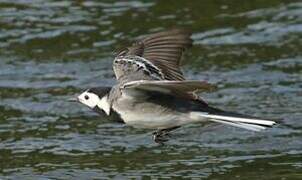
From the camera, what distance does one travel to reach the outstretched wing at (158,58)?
9.77 meters

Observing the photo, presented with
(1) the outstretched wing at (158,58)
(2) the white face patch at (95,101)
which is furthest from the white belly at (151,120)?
(1) the outstretched wing at (158,58)

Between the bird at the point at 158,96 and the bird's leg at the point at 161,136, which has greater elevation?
the bird at the point at 158,96

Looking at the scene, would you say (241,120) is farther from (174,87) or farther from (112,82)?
(112,82)


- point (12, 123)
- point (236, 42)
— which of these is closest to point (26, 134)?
point (12, 123)

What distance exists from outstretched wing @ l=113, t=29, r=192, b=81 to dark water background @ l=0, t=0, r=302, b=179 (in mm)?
991

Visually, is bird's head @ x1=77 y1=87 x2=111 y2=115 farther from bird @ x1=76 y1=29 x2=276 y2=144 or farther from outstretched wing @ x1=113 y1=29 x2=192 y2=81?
outstretched wing @ x1=113 y1=29 x2=192 y2=81

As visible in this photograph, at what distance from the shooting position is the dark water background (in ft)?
34.8

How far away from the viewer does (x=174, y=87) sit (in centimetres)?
852

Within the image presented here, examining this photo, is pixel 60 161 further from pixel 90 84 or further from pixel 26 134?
pixel 90 84

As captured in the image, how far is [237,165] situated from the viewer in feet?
34.1

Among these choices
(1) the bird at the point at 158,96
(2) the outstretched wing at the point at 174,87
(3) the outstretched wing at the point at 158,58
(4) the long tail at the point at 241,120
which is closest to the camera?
(2) the outstretched wing at the point at 174,87

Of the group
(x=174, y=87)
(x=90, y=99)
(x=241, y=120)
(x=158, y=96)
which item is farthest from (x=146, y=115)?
(x=241, y=120)

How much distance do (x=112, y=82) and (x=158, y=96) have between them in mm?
4144

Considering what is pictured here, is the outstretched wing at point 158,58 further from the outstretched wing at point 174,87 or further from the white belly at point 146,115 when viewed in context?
the outstretched wing at point 174,87
